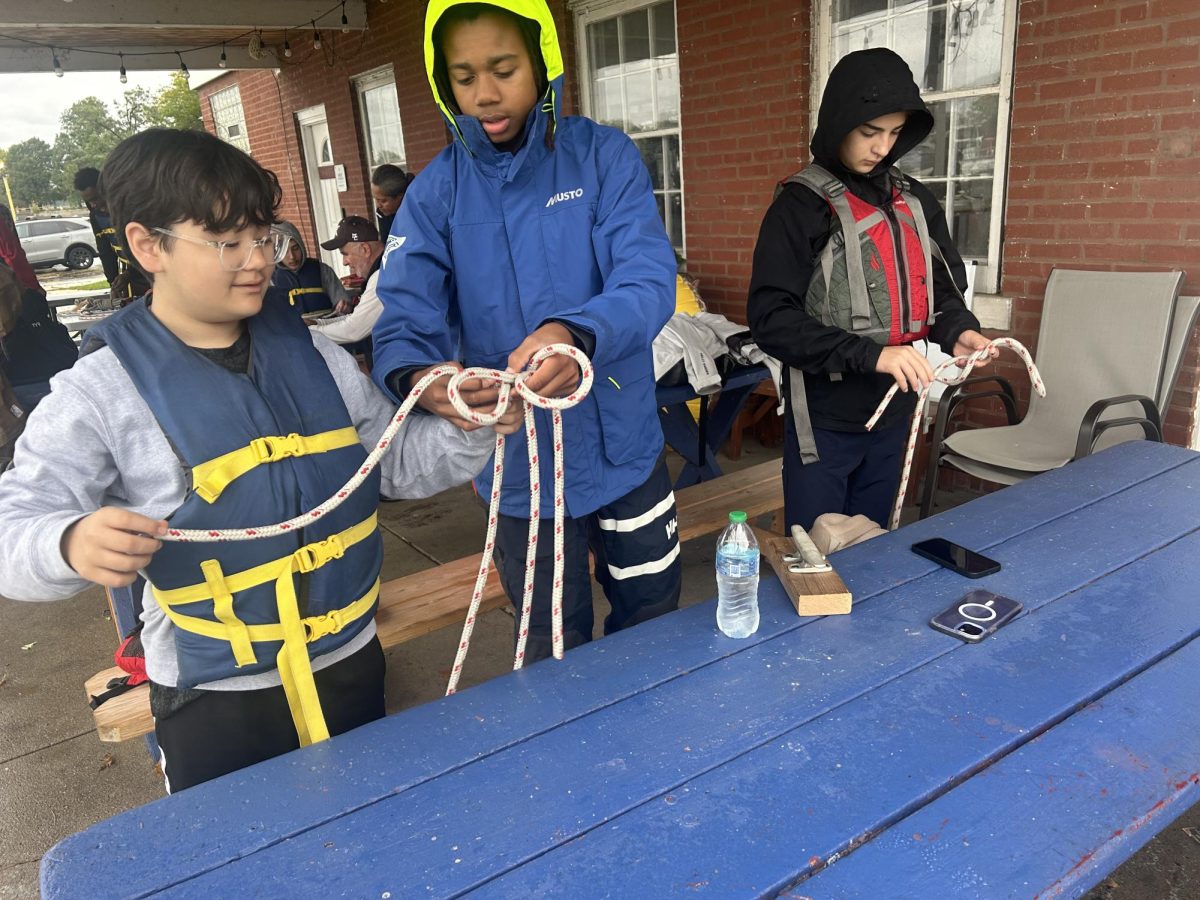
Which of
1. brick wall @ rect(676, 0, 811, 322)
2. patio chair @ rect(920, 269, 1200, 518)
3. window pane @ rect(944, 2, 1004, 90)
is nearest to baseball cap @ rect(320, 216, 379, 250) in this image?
brick wall @ rect(676, 0, 811, 322)

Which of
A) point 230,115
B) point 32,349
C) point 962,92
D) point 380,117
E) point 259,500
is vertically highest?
point 230,115

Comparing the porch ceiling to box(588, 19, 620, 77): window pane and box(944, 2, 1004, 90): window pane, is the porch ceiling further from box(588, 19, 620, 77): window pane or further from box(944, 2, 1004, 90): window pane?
box(944, 2, 1004, 90): window pane

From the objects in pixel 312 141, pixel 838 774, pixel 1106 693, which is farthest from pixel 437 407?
pixel 312 141

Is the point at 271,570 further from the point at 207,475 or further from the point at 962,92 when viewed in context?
the point at 962,92

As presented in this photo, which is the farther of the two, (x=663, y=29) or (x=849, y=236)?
(x=663, y=29)

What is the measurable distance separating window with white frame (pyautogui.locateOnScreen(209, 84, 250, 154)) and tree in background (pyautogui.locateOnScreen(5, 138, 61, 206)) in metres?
29.9

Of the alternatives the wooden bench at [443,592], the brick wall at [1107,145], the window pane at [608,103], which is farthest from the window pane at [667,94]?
the wooden bench at [443,592]

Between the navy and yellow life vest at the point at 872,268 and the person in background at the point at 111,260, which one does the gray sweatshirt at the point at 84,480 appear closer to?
the navy and yellow life vest at the point at 872,268

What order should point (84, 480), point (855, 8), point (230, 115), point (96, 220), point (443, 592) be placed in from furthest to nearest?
point (230, 115), point (96, 220), point (855, 8), point (443, 592), point (84, 480)

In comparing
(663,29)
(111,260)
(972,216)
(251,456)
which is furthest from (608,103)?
(251,456)

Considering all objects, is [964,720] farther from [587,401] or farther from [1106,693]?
[587,401]

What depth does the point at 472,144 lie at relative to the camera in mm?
1659

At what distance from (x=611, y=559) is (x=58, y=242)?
82.8 feet

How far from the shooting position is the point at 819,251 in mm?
2252
